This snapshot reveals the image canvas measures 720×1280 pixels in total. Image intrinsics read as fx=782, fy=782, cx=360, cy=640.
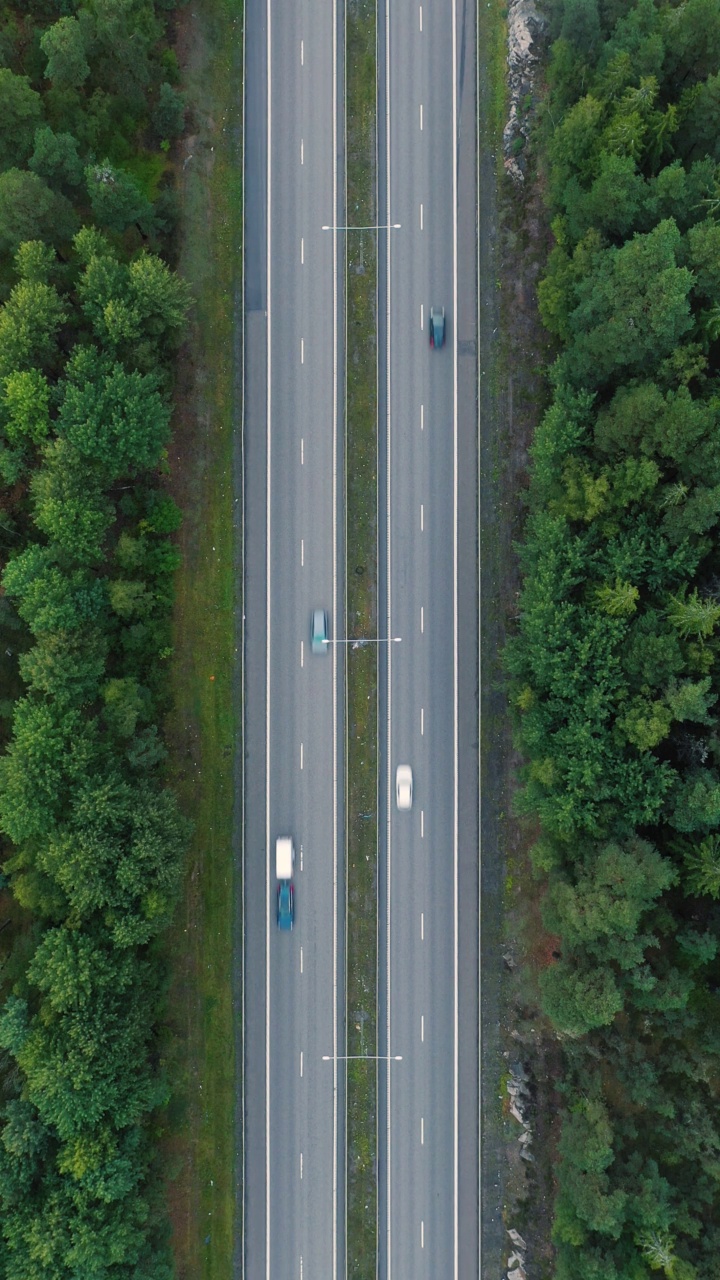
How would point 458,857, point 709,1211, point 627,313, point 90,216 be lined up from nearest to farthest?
1. point 627,313
2. point 709,1211
3. point 90,216
4. point 458,857

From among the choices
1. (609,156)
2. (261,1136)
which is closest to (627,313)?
(609,156)


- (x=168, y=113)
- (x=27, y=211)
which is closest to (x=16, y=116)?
(x=27, y=211)

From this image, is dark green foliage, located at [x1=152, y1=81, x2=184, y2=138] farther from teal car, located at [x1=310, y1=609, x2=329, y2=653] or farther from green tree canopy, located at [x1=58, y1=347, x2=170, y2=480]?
teal car, located at [x1=310, y1=609, x2=329, y2=653]

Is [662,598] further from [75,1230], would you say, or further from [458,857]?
[75,1230]

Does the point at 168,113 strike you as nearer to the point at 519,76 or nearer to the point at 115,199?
the point at 115,199

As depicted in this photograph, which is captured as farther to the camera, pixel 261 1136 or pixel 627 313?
pixel 261 1136

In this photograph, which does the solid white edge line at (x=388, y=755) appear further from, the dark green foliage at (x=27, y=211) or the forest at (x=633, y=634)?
the dark green foliage at (x=27, y=211)

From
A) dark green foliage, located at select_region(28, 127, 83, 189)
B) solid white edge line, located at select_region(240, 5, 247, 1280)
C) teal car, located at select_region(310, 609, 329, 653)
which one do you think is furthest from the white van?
dark green foliage, located at select_region(28, 127, 83, 189)
